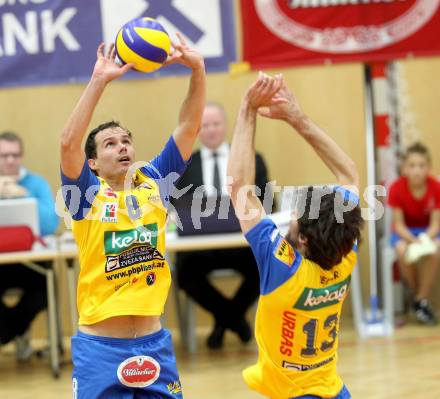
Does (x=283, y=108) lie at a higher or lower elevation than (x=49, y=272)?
higher

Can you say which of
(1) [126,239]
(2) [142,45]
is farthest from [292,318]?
(2) [142,45]

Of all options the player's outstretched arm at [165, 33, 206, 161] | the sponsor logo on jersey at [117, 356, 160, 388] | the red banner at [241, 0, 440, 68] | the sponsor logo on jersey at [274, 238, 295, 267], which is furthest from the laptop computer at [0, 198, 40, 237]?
the sponsor logo on jersey at [274, 238, 295, 267]

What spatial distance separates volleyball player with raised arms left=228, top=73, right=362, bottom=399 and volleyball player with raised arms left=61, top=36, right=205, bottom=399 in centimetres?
50

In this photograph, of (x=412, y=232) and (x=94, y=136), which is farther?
(x=412, y=232)

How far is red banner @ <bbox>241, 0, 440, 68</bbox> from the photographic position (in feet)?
24.8

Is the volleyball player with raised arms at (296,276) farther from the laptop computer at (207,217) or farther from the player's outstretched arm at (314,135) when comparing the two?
the laptop computer at (207,217)

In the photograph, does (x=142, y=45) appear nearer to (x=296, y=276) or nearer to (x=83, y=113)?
(x=83, y=113)

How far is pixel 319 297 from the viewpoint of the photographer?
3148 mm

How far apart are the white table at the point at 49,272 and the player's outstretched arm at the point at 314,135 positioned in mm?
3309

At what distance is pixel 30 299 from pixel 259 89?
4.15 metres

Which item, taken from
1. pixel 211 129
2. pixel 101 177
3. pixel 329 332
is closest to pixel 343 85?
pixel 211 129

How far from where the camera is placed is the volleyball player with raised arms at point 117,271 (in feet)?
11.4

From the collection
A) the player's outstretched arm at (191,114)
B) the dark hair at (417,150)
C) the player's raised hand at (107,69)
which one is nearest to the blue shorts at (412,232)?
the dark hair at (417,150)

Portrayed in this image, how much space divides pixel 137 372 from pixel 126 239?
1.72ft
